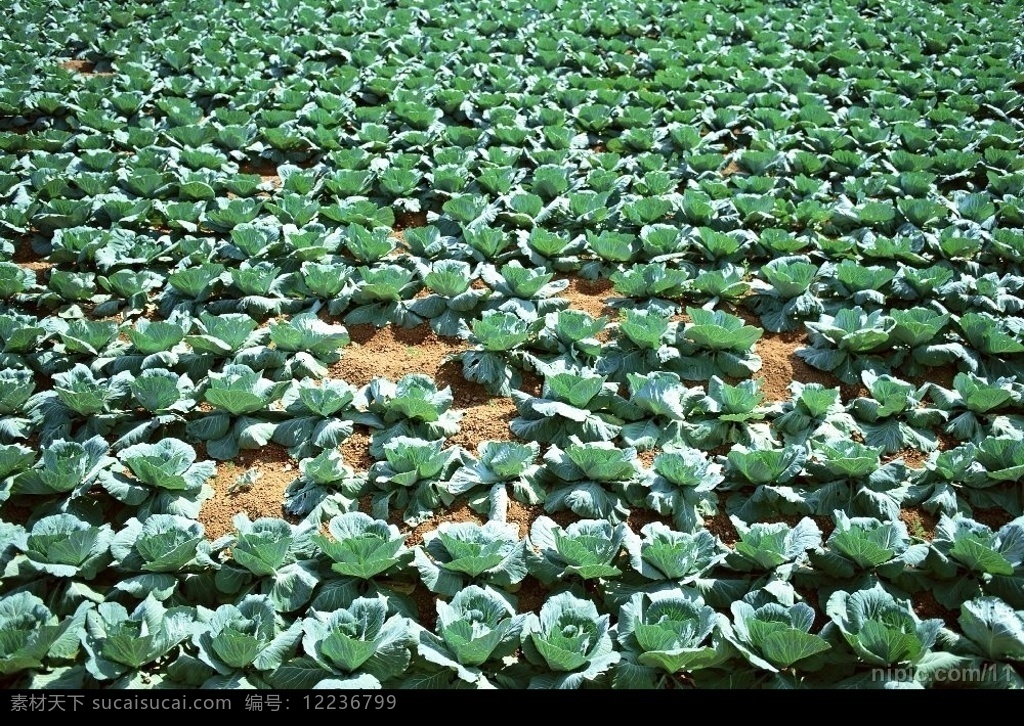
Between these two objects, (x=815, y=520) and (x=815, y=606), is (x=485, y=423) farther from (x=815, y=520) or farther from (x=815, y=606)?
(x=815, y=606)

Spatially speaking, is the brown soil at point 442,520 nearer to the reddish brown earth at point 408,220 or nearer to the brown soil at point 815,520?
the brown soil at point 815,520

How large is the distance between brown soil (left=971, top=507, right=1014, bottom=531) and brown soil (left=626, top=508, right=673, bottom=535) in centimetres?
146

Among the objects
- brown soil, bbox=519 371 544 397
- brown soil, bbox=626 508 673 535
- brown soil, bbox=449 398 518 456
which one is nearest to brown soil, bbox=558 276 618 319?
brown soil, bbox=519 371 544 397

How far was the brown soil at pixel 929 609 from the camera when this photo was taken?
3813 millimetres

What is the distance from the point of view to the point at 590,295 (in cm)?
597

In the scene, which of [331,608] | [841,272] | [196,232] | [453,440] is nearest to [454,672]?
[331,608]

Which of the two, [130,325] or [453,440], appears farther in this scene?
[130,325]

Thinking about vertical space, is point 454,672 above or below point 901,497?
below

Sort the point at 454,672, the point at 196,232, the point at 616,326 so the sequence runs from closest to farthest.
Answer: the point at 454,672 → the point at 616,326 → the point at 196,232

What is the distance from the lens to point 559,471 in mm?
4398

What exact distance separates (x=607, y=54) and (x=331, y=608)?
7.65 metres

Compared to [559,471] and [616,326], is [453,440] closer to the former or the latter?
[559,471]

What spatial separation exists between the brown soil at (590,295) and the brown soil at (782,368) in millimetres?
971

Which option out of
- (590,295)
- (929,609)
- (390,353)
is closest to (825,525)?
(929,609)
